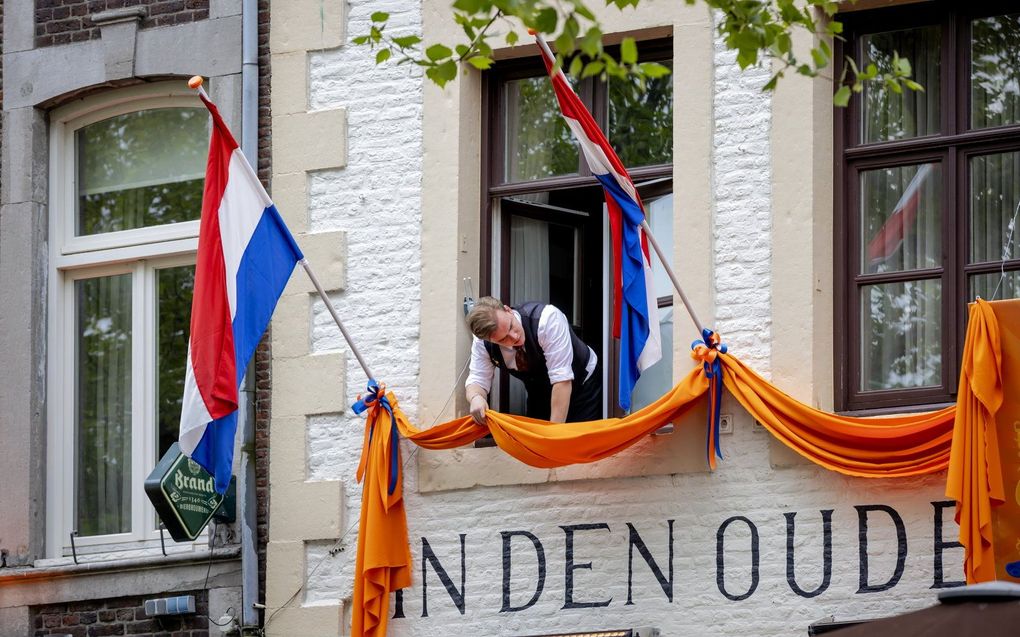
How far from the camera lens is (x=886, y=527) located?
1102cm

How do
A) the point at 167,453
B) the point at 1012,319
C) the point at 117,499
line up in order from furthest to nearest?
the point at 117,499
the point at 167,453
the point at 1012,319

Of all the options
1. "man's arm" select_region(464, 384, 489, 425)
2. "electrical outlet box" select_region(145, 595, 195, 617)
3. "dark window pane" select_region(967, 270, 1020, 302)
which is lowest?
"electrical outlet box" select_region(145, 595, 195, 617)

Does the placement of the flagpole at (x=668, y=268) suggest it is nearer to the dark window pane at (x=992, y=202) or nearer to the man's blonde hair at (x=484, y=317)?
the man's blonde hair at (x=484, y=317)

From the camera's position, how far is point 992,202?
11547mm

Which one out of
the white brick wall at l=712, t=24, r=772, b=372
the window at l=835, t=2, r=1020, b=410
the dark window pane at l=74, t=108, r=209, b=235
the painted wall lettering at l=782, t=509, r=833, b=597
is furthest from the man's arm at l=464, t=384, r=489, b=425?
the dark window pane at l=74, t=108, r=209, b=235

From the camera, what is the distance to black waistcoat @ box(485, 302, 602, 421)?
11945mm

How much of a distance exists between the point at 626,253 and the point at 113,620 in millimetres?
3838

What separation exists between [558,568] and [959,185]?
9.44 feet

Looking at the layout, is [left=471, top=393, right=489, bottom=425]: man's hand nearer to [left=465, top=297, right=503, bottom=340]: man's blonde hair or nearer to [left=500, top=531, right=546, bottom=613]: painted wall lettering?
[left=465, top=297, right=503, bottom=340]: man's blonde hair

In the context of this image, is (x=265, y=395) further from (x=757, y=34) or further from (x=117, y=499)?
(x=757, y=34)

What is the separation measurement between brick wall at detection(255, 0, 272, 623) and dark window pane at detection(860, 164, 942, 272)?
3.45 meters

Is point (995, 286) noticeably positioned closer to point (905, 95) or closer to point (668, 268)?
point (905, 95)

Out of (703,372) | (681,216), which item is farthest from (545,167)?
(703,372)

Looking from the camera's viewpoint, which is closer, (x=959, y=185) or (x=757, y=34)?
(x=757, y=34)
